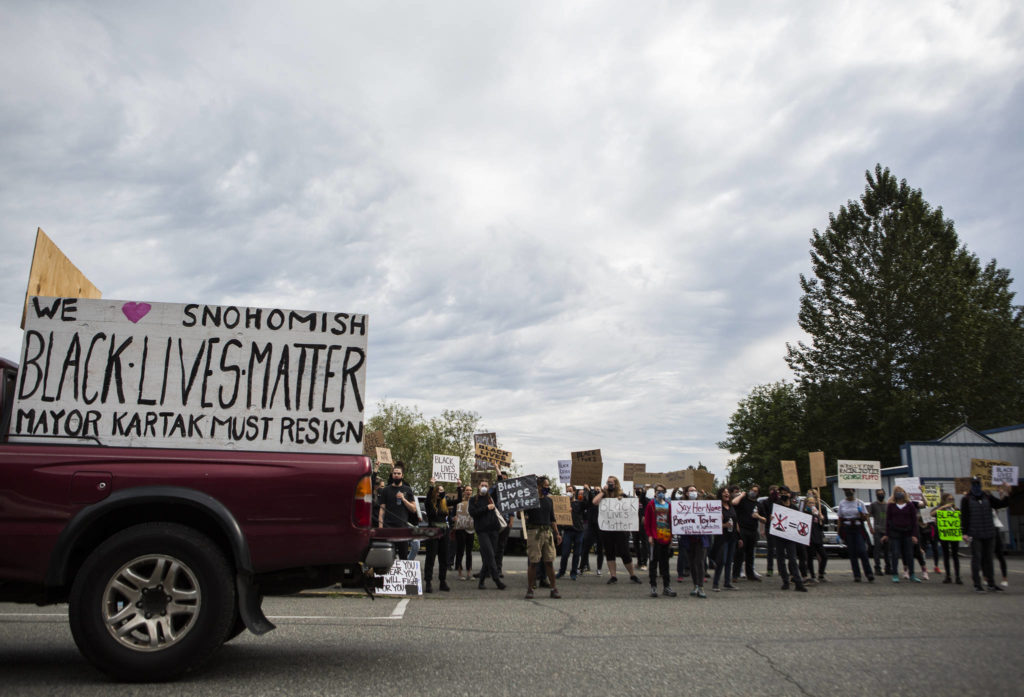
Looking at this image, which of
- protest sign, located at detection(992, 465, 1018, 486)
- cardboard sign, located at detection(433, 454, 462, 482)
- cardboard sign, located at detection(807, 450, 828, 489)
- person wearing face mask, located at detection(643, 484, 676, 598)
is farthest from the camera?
cardboard sign, located at detection(807, 450, 828, 489)

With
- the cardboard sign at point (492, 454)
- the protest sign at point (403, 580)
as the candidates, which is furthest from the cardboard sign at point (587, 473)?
the protest sign at point (403, 580)

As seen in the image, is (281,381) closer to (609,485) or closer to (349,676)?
(349,676)

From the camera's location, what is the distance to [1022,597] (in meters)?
12.3

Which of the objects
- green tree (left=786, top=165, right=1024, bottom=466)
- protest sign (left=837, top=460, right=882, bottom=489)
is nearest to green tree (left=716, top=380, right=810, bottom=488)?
green tree (left=786, top=165, right=1024, bottom=466)

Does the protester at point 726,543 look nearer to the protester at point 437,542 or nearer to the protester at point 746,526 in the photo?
the protester at point 746,526

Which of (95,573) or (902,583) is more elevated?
(95,573)

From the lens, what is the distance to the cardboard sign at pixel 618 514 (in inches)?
588

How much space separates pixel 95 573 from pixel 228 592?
82 cm

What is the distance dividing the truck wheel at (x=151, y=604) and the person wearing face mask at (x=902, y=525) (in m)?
13.5

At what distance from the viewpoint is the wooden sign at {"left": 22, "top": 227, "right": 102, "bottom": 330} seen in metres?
5.77

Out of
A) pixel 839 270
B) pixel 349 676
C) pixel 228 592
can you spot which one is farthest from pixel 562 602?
pixel 839 270

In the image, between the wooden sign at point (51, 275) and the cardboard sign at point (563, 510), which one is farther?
the cardboard sign at point (563, 510)

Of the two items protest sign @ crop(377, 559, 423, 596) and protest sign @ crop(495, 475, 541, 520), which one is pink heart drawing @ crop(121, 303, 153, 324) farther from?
protest sign @ crop(495, 475, 541, 520)

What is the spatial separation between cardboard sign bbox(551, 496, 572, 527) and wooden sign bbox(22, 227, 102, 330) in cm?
1105
